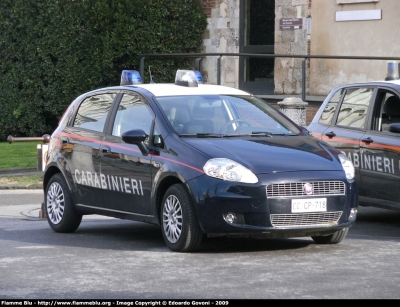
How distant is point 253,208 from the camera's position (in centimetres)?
878

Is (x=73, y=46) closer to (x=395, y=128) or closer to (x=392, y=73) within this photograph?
(x=392, y=73)

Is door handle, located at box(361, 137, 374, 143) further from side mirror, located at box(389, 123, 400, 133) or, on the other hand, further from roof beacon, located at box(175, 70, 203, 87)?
roof beacon, located at box(175, 70, 203, 87)

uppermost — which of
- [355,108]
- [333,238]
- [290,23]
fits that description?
[290,23]

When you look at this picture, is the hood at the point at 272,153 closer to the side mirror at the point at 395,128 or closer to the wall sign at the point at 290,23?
the side mirror at the point at 395,128

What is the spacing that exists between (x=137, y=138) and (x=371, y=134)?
3.01 m

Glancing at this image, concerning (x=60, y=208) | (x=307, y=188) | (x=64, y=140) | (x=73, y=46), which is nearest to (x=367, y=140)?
(x=307, y=188)

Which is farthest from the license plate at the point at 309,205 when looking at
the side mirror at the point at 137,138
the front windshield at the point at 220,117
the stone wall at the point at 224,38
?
the stone wall at the point at 224,38

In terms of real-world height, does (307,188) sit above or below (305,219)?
above

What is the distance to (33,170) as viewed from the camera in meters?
20.3

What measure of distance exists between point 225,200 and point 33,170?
12021 millimetres

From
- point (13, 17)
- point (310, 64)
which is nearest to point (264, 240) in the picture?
point (310, 64)

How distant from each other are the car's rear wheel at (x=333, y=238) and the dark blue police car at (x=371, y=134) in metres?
1.28

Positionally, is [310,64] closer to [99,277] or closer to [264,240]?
[264,240]

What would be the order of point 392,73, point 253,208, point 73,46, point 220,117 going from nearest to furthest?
1. point 253,208
2. point 220,117
3. point 392,73
4. point 73,46
